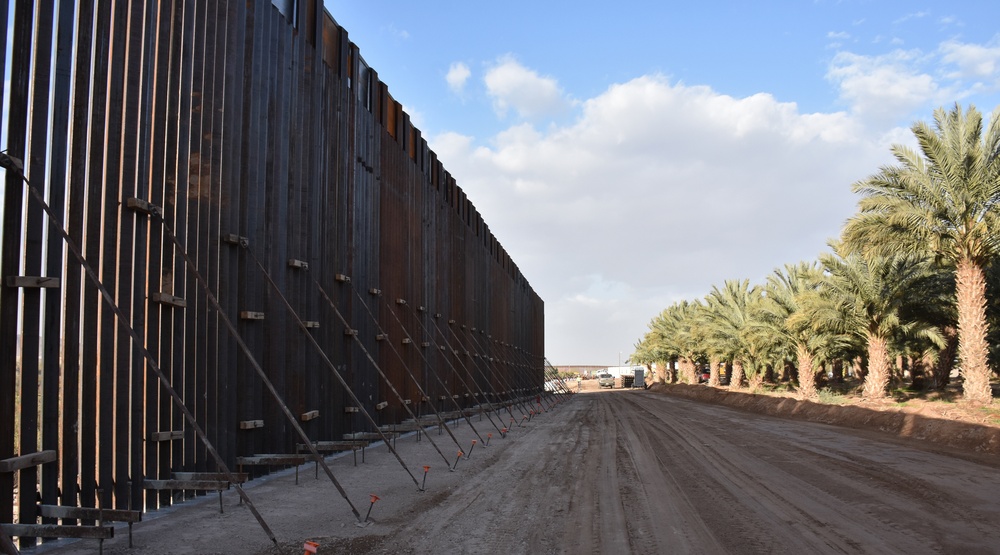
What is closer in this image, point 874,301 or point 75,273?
point 75,273

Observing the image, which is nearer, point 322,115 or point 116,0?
point 116,0

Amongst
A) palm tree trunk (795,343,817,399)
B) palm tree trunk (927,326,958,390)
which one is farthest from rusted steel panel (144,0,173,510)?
palm tree trunk (927,326,958,390)

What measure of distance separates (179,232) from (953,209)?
66.8 feet

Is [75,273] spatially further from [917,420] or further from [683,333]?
[683,333]

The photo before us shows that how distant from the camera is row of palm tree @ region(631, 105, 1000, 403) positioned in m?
19.6

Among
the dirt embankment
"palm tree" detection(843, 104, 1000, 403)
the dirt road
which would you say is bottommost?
the dirt embankment

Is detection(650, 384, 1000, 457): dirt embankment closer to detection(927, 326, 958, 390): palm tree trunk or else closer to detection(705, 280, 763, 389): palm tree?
detection(927, 326, 958, 390): palm tree trunk

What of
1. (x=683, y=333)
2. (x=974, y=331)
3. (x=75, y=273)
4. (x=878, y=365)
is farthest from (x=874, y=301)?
(x=683, y=333)

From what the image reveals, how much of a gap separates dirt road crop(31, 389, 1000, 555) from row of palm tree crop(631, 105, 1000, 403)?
25.6ft

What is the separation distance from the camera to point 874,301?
2580cm

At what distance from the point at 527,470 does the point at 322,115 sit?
8.66m

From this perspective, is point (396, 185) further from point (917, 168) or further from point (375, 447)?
point (917, 168)

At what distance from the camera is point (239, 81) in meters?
11.5

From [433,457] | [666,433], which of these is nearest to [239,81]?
[433,457]
